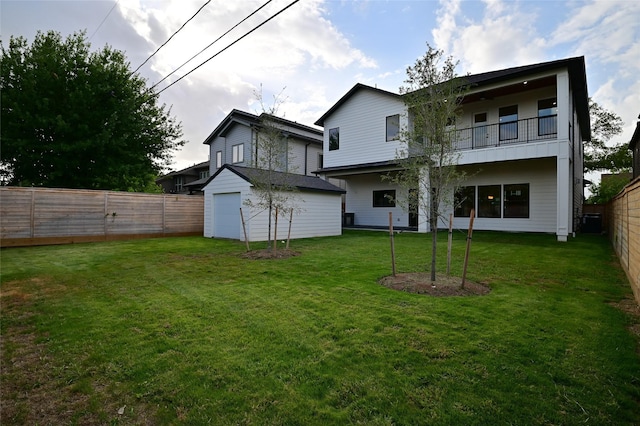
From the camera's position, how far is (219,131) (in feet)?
75.2

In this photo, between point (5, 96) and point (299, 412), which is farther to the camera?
point (5, 96)

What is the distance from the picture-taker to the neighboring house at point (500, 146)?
1176 centimetres

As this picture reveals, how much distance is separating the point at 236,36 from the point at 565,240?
40.2ft

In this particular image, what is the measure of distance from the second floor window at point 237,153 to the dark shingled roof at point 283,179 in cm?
775

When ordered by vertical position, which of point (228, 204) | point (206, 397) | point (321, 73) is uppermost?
point (321, 73)

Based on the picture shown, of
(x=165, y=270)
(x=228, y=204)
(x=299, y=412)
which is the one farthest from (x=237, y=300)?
(x=228, y=204)

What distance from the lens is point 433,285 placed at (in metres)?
5.25

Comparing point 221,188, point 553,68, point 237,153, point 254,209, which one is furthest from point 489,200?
point 237,153

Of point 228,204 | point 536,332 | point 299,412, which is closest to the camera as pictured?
point 299,412

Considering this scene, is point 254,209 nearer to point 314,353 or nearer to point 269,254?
point 269,254

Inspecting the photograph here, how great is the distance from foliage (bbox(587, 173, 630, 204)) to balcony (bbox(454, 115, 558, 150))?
46.9ft

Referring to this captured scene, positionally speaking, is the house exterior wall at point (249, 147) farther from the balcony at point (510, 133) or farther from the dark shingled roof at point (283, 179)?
the balcony at point (510, 133)

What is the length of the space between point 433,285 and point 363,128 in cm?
1350

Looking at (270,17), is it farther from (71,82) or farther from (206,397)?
(71,82)
